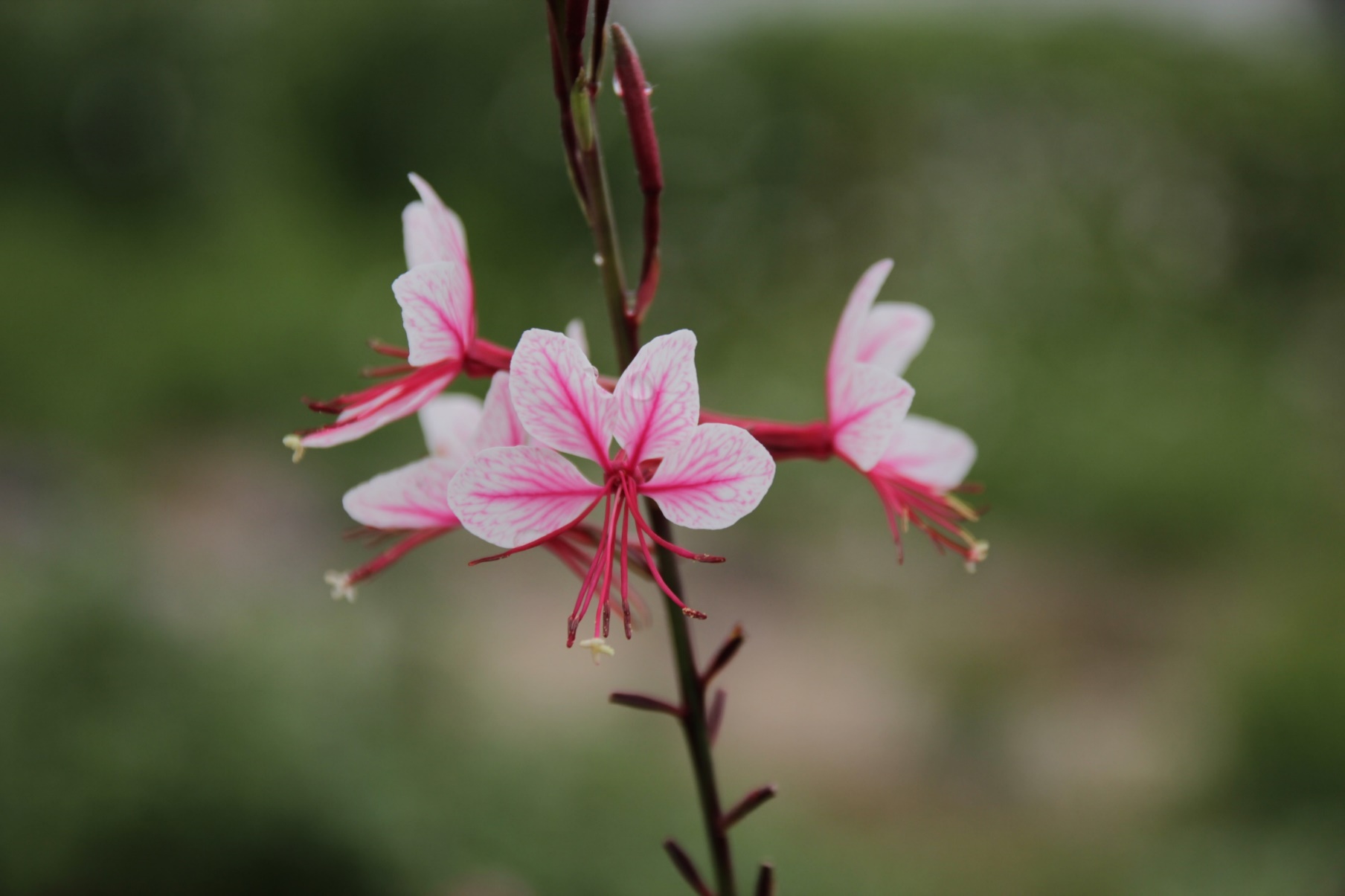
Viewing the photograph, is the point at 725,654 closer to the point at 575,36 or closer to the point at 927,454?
the point at 927,454

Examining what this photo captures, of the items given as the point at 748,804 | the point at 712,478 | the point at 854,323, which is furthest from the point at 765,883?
the point at 854,323

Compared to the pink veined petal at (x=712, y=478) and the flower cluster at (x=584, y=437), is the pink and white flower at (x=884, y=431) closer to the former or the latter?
the flower cluster at (x=584, y=437)

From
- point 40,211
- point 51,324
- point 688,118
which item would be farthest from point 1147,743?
point 40,211

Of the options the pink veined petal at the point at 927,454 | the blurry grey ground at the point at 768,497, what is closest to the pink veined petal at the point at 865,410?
the pink veined petal at the point at 927,454

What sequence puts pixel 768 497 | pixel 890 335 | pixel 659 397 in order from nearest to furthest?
pixel 659 397
pixel 890 335
pixel 768 497

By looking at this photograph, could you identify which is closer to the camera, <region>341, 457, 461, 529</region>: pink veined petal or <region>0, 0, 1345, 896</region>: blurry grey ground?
<region>341, 457, 461, 529</region>: pink veined petal

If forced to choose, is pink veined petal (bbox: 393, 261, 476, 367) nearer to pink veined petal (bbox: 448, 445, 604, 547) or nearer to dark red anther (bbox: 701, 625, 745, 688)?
pink veined petal (bbox: 448, 445, 604, 547)

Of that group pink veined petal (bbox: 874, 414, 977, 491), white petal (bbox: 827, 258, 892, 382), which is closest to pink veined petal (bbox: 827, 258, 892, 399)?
white petal (bbox: 827, 258, 892, 382)
